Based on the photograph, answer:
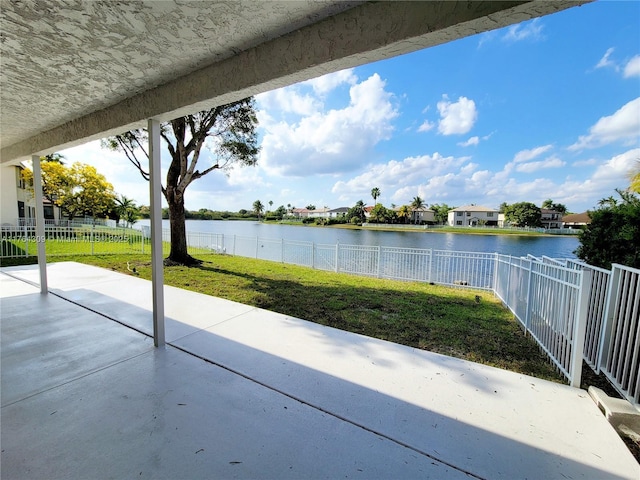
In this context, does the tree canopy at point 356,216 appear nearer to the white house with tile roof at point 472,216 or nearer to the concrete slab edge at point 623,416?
the white house with tile roof at point 472,216

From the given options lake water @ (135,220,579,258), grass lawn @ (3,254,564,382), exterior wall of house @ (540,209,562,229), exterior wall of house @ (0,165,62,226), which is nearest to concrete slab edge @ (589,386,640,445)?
grass lawn @ (3,254,564,382)

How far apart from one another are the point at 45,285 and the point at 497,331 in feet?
24.3

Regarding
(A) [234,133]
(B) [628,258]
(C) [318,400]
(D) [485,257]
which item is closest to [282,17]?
(C) [318,400]

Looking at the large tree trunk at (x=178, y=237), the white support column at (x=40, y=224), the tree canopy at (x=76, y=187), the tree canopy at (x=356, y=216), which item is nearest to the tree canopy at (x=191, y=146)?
the large tree trunk at (x=178, y=237)

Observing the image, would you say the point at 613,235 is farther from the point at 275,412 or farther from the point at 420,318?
the point at 275,412

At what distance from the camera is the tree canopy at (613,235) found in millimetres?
2650

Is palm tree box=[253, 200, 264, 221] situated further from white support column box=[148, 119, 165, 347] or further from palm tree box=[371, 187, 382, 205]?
white support column box=[148, 119, 165, 347]

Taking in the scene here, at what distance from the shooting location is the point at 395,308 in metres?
4.53

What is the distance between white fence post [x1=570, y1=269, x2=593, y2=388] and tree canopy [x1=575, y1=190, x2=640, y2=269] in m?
0.94

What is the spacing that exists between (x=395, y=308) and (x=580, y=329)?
8.17 ft

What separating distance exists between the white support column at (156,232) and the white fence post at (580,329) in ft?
13.1

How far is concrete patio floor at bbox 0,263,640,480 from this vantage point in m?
1.50

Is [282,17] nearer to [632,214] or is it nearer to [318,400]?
[318,400]

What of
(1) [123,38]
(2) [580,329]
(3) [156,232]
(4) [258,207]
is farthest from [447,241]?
(4) [258,207]
